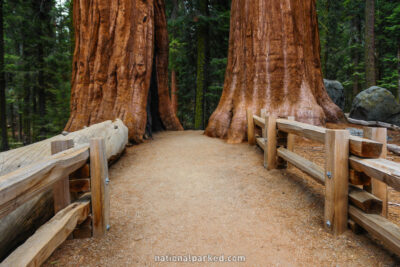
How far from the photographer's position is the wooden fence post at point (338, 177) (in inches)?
100.0

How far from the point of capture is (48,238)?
1.83 metres

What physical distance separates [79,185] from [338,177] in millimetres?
2862

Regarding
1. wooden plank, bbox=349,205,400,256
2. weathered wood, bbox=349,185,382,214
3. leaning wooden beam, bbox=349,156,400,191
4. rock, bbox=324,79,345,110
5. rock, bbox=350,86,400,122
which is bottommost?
wooden plank, bbox=349,205,400,256

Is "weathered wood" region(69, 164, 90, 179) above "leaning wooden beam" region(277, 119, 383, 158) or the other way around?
the other way around

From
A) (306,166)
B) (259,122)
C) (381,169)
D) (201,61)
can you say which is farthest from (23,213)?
(201,61)

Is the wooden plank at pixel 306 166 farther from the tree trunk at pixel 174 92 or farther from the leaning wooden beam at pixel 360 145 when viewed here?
the tree trunk at pixel 174 92

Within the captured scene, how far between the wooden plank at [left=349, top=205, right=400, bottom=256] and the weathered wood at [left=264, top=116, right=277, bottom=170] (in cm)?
228

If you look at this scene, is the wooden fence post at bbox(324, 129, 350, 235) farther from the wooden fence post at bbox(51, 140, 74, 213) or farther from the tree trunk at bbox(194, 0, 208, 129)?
the tree trunk at bbox(194, 0, 208, 129)

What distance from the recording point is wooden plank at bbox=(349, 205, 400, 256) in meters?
1.99

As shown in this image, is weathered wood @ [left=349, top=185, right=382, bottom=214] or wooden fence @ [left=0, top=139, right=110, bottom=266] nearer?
wooden fence @ [left=0, top=139, right=110, bottom=266]

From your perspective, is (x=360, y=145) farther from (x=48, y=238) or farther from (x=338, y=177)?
(x=48, y=238)

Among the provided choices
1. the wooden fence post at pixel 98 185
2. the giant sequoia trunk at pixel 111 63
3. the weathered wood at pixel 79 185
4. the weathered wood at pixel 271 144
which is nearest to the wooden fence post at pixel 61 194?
the weathered wood at pixel 79 185

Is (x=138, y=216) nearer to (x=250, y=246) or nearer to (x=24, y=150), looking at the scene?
(x=250, y=246)

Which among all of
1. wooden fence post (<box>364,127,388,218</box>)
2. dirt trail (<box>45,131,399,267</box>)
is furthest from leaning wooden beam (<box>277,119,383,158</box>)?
dirt trail (<box>45,131,399,267</box>)
